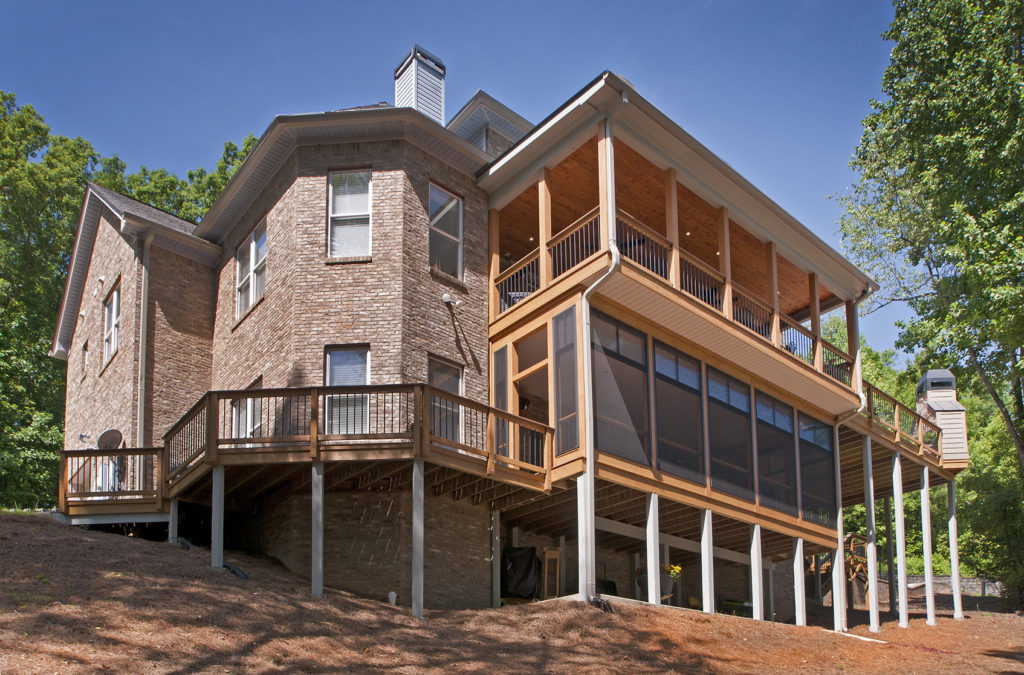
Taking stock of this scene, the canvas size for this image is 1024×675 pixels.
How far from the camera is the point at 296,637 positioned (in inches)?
441

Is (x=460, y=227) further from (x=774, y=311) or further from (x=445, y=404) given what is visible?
(x=774, y=311)

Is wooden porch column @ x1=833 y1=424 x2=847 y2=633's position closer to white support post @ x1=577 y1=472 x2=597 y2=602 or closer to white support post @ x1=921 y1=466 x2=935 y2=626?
white support post @ x1=921 y1=466 x2=935 y2=626

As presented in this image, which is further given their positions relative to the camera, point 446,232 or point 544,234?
point 446,232

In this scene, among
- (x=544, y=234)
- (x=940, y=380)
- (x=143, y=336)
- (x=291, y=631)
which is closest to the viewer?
(x=291, y=631)

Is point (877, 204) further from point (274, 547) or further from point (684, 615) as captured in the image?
point (274, 547)

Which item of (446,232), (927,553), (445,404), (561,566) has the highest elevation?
(446,232)

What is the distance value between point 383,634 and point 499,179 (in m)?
9.14

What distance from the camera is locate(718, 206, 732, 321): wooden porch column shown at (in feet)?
59.9

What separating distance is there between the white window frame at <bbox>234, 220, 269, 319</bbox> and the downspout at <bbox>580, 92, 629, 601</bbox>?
6.31 metres

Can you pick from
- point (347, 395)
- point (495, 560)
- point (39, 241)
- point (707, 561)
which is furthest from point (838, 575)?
point (39, 241)

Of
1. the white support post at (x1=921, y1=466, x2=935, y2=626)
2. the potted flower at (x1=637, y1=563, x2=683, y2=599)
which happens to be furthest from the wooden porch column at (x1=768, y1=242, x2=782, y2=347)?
the white support post at (x1=921, y1=466, x2=935, y2=626)

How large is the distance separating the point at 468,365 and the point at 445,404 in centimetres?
125

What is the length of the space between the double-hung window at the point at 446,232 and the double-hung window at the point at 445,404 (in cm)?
178

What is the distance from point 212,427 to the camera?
558 inches
